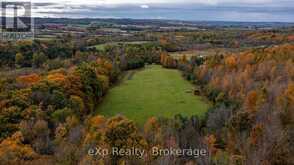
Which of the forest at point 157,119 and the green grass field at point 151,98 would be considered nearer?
the forest at point 157,119

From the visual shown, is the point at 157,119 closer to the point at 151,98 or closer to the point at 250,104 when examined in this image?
the point at 250,104

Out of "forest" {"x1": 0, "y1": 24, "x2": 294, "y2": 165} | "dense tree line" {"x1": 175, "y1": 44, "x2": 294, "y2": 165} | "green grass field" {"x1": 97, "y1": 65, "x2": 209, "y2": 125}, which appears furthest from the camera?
"green grass field" {"x1": 97, "y1": 65, "x2": 209, "y2": 125}

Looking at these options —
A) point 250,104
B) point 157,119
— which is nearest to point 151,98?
point 157,119

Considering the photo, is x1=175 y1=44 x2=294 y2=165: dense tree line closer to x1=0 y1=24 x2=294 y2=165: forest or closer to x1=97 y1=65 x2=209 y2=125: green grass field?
x1=0 y1=24 x2=294 y2=165: forest

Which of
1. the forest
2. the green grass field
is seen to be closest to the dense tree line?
the forest

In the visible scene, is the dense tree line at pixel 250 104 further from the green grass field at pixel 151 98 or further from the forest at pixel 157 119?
the green grass field at pixel 151 98

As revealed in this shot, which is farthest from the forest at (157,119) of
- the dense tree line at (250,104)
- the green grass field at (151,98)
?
the green grass field at (151,98)


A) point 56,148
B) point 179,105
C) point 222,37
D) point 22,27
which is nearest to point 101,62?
point 22,27

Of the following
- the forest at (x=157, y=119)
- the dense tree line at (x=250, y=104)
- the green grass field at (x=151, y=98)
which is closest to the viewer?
the forest at (x=157, y=119)
